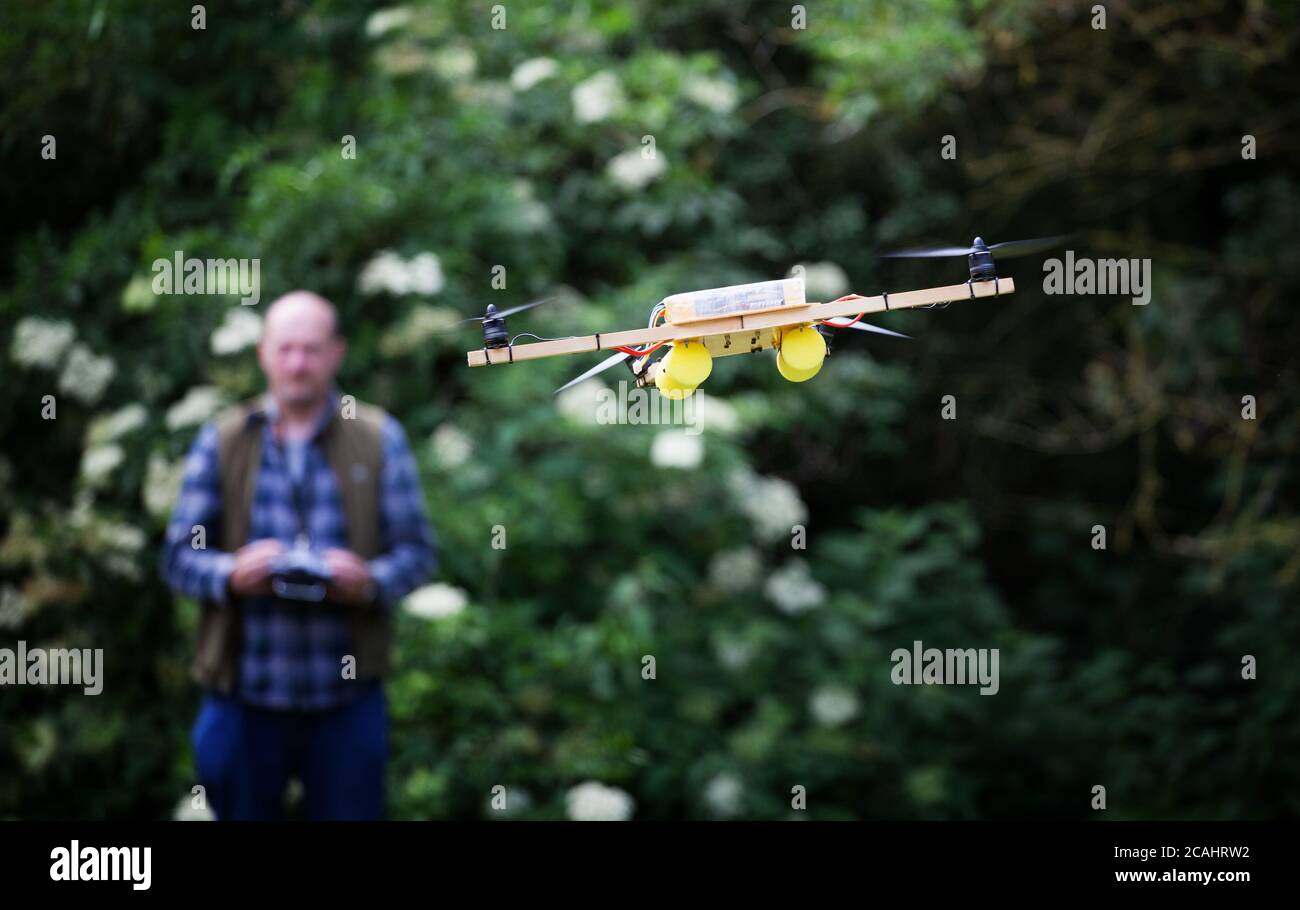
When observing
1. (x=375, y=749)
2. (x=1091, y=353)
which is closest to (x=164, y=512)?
(x=375, y=749)

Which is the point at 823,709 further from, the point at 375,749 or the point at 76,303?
the point at 76,303

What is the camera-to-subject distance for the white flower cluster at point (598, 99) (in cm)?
409

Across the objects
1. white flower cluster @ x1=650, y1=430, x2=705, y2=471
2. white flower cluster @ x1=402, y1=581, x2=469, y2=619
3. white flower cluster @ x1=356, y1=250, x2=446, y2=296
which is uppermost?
white flower cluster @ x1=356, y1=250, x2=446, y2=296

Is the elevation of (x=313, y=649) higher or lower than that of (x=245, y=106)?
lower

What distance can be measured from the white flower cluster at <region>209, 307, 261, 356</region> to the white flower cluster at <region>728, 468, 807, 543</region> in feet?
4.88

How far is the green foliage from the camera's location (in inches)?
155

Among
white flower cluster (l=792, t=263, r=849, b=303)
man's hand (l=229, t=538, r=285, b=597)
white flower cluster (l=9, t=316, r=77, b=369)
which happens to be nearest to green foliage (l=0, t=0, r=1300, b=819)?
white flower cluster (l=9, t=316, r=77, b=369)

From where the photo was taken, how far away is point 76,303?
13.7 ft

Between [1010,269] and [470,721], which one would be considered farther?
[1010,269]

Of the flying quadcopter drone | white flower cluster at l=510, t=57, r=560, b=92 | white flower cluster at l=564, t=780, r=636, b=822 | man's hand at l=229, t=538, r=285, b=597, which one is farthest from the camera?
white flower cluster at l=510, t=57, r=560, b=92

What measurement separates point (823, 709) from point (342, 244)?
2113 mm

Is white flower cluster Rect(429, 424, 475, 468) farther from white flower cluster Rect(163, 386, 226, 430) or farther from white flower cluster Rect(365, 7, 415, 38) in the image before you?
white flower cluster Rect(365, 7, 415, 38)

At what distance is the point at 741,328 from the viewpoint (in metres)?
0.93

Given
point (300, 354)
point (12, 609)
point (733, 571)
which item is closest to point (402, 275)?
point (300, 354)
